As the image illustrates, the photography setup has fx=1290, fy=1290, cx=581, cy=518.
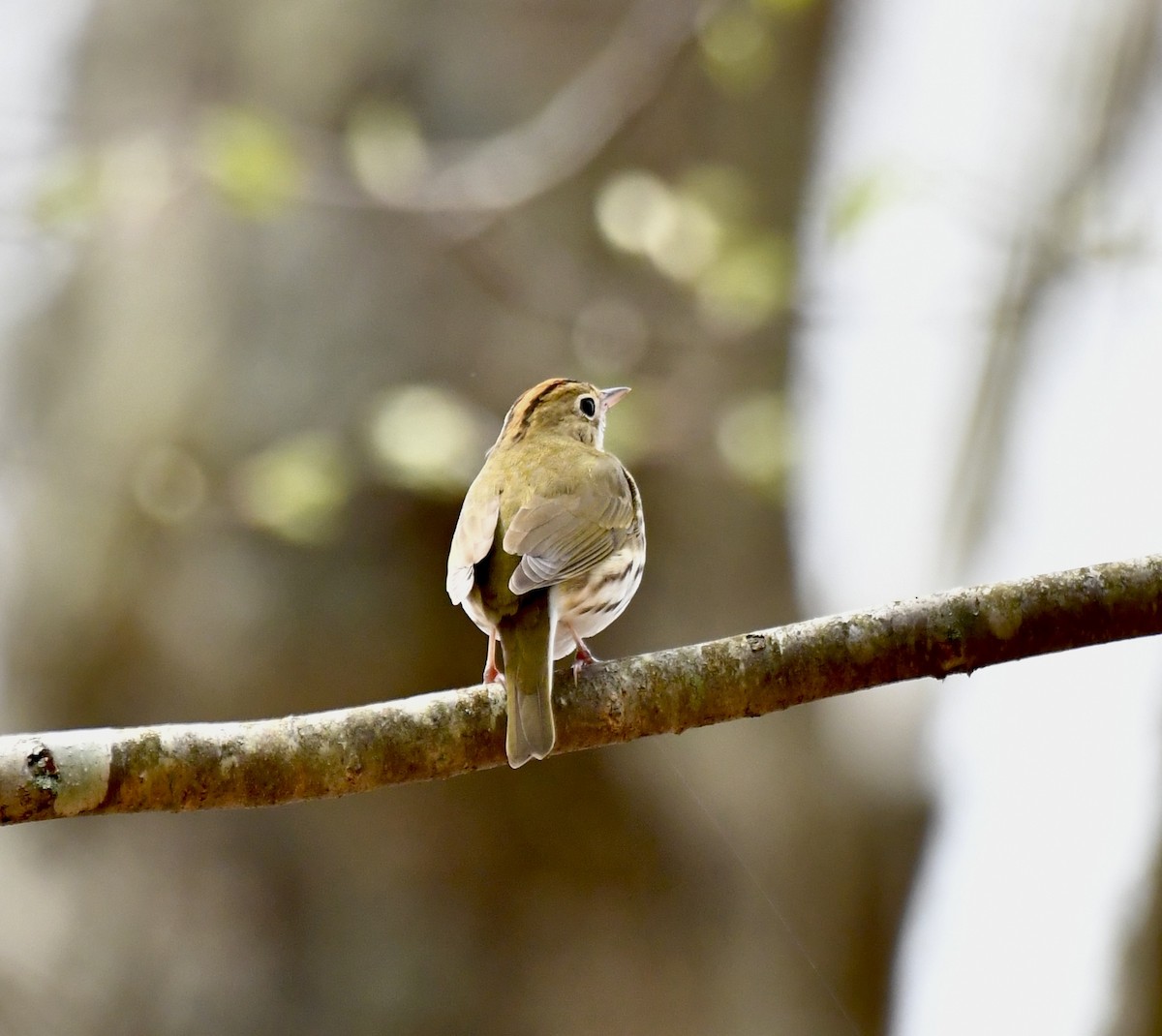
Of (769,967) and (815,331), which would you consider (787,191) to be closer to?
(815,331)

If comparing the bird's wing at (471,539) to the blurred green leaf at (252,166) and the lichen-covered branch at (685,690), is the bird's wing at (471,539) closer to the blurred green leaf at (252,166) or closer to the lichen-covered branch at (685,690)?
the lichen-covered branch at (685,690)

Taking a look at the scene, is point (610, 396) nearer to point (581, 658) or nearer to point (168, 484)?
point (581, 658)

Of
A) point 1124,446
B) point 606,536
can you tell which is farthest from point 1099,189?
point 606,536

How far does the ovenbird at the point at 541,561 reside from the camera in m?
2.06

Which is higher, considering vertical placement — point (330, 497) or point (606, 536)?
point (606, 536)

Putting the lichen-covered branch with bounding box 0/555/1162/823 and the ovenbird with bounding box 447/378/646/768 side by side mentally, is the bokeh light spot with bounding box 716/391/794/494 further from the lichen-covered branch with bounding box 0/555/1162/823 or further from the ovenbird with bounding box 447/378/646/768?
the lichen-covered branch with bounding box 0/555/1162/823

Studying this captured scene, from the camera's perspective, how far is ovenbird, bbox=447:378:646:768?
2059mm

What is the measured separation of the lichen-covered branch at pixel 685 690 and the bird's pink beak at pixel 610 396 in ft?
4.31

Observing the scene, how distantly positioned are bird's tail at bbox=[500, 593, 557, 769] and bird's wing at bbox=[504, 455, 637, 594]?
7 centimetres

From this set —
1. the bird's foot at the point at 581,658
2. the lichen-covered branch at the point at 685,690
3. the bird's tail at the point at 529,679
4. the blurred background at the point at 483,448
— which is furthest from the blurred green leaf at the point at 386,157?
the lichen-covered branch at the point at 685,690

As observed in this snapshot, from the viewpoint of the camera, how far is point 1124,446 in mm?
3400

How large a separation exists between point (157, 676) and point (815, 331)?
2.28 m

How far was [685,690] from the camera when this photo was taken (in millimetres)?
1976

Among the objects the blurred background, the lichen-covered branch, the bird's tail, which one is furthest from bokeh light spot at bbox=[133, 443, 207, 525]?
the lichen-covered branch
